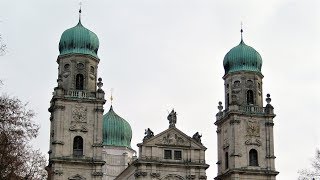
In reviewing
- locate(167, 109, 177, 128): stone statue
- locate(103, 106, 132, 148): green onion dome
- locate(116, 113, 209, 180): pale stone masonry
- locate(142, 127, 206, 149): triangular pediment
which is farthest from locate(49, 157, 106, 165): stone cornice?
locate(103, 106, 132, 148): green onion dome

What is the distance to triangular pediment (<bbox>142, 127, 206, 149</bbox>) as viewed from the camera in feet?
213

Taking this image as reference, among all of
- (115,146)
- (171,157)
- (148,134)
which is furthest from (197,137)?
(115,146)

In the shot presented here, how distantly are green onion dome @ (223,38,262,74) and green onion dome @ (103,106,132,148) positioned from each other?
1444 centimetres

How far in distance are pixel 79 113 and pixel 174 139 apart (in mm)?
8123

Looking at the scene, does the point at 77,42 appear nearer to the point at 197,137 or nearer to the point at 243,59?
the point at 197,137

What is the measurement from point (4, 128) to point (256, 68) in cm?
4080

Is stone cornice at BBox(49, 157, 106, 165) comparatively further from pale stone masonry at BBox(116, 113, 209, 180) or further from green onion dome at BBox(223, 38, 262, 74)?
green onion dome at BBox(223, 38, 262, 74)

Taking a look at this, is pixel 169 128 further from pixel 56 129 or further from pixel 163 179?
pixel 56 129

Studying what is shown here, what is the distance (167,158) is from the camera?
65.1 meters

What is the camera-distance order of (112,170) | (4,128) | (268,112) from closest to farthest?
(4,128), (268,112), (112,170)

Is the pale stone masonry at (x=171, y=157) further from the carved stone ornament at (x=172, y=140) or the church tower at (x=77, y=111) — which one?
the church tower at (x=77, y=111)

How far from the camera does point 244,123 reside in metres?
67.3

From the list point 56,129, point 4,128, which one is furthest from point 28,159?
point 56,129

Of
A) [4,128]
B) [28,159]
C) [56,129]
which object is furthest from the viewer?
[56,129]
